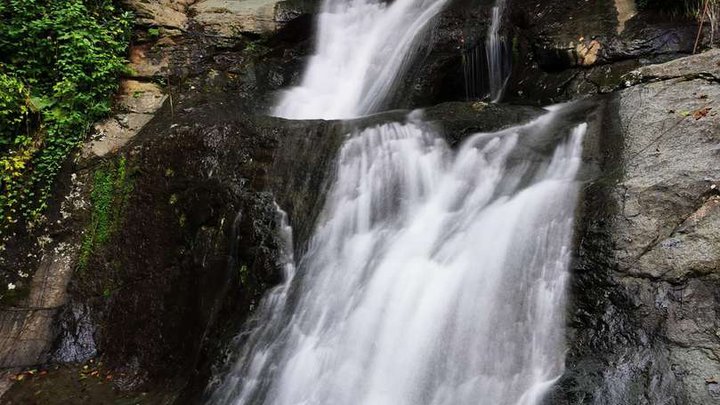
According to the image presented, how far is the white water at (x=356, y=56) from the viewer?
364 inches

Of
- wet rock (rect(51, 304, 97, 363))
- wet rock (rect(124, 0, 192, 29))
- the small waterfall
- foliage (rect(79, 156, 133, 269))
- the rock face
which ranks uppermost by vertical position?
wet rock (rect(124, 0, 192, 29))

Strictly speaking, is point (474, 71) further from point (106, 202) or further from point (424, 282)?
point (106, 202)

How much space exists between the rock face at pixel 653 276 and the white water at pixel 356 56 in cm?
517

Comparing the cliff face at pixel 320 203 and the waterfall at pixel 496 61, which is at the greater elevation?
the waterfall at pixel 496 61

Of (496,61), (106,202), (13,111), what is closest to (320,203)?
(106,202)

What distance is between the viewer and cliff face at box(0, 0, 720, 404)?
11.6 ft

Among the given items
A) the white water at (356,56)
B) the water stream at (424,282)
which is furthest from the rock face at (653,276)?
the white water at (356,56)

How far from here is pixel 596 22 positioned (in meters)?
7.49

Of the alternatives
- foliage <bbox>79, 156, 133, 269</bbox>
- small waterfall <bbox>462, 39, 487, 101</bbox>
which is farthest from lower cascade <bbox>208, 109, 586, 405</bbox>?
foliage <bbox>79, 156, 133, 269</bbox>

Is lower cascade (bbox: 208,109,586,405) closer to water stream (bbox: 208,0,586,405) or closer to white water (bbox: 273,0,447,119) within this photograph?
water stream (bbox: 208,0,586,405)

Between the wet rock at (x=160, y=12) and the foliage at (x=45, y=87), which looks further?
the wet rock at (x=160, y=12)

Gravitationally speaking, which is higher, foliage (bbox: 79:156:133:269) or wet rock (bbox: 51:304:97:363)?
foliage (bbox: 79:156:133:269)

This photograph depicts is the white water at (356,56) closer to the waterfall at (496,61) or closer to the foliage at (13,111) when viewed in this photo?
the waterfall at (496,61)

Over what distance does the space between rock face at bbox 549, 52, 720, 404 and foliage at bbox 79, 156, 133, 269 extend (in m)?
5.99
